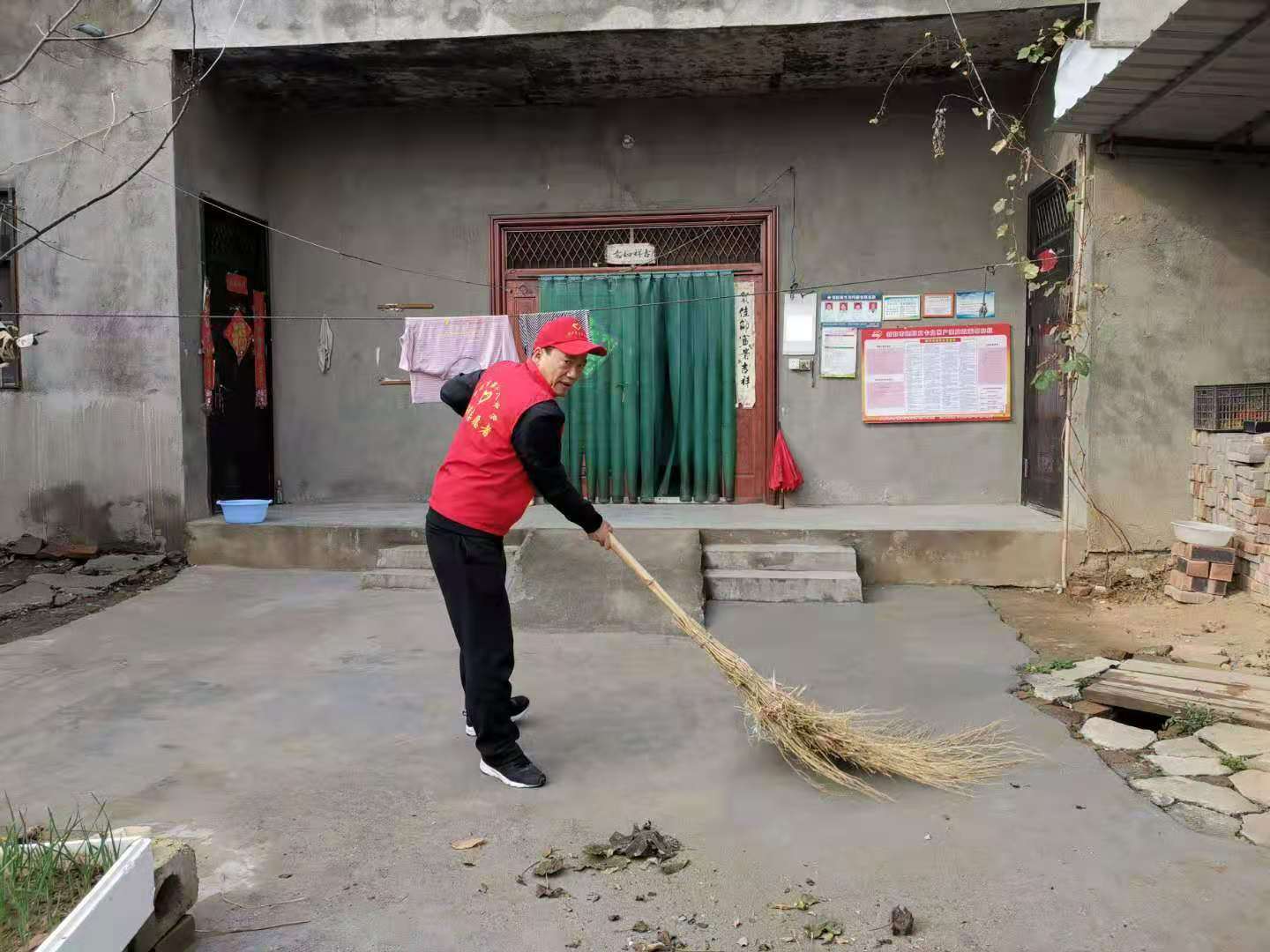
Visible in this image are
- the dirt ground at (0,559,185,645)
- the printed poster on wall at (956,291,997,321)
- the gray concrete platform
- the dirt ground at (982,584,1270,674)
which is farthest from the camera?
the printed poster on wall at (956,291,997,321)

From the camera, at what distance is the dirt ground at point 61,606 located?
6.07 metres

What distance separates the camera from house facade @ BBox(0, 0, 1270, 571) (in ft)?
21.5

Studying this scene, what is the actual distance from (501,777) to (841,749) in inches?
49.0

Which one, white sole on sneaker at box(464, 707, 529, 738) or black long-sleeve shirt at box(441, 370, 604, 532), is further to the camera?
white sole on sneaker at box(464, 707, 529, 738)

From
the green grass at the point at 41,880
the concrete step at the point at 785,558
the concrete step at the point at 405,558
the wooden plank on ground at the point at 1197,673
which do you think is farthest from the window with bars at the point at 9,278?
the wooden plank on ground at the point at 1197,673

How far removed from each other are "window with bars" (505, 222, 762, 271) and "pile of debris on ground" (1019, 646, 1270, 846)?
15.4ft

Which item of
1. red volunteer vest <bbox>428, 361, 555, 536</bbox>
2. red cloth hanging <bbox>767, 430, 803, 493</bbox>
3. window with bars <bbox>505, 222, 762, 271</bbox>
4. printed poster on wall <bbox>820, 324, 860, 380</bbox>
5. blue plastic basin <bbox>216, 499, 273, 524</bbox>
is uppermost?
window with bars <bbox>505, 222, 762, 271</bbox>

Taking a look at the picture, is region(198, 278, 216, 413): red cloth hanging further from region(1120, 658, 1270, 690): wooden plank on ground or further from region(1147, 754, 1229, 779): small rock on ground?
region(1147, 754, 1229, 779): small rock on ground

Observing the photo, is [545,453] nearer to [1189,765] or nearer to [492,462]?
[492,462]

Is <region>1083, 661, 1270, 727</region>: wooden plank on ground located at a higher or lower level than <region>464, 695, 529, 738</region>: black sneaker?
higher

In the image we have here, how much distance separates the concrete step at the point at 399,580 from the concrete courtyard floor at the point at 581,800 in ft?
3.53

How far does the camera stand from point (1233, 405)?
6.06 metres

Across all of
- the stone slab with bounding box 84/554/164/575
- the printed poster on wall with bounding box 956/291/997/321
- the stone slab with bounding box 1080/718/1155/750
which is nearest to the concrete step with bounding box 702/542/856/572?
the printed poster on wall with bounding box 956/291/997/321

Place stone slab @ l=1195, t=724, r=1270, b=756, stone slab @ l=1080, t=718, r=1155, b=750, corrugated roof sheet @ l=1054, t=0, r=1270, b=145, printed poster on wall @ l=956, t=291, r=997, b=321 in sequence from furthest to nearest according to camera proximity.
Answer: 1. printed poster on wall @ l=956, t=291, r=997, b=321
2. corrugated roof sheet @ l=1054, t=0, r=1270, b=145
3. stone slab @ l=1080, t=718, r=1155, b=750
4. stone slab @ l=1195, t=724, r=1270, b=756
